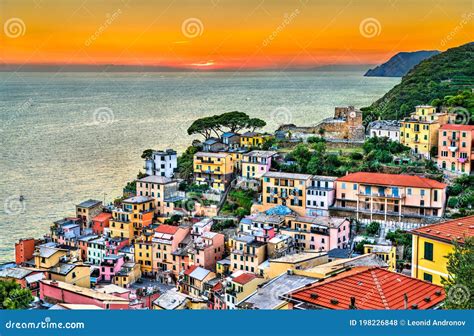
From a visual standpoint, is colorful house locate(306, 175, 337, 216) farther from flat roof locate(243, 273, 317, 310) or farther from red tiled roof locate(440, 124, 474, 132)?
flat roof locate(243, 273, 317, 310)

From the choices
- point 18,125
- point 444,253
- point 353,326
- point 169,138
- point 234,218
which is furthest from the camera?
point 18,125

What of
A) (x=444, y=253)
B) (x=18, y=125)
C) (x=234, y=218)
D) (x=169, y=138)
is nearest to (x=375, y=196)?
(x=234, y=218)

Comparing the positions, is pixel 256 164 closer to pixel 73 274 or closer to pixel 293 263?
pixel 73 274

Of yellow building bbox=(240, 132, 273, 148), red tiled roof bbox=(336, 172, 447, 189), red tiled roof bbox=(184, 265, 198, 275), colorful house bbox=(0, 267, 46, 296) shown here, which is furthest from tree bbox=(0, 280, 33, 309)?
yellow building bbox=(240, 132, 273, 148)

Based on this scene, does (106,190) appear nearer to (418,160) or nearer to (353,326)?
(418,160)

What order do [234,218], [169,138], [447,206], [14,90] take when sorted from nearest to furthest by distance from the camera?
1. [447,206]
2. [234,218]
3. [169,138]
4. [14,90]

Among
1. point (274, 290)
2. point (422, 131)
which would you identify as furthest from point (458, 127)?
point (274, 290)
